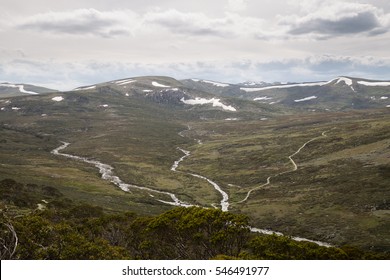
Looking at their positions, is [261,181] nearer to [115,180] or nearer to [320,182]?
[320,182]

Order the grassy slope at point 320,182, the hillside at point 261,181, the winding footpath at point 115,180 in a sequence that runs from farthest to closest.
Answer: the winding footpath at point 115,180, the hillside at point 261,181, the grassy slope at point 320,182

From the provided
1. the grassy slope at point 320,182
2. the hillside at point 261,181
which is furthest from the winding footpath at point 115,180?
the grassy slope at point 320,182

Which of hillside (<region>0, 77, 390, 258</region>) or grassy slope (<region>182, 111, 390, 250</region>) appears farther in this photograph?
hillside (<region>0, 77, 390, 258</region>)

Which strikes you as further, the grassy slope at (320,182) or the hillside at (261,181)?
the hillside at (261,181)

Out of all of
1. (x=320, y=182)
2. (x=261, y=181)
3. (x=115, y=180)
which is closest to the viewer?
(x=320, y=182)

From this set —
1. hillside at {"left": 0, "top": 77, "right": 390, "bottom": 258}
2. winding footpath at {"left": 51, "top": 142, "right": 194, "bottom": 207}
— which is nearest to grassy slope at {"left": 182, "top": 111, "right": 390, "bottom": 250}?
hillside at {"left": 0, "top": 77, "right": 390, "bottom": 258}

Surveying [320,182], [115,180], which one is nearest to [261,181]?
[320,182]

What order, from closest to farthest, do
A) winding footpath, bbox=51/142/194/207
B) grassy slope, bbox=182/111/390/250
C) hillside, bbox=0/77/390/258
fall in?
grassy slope, bbox=182/111/390/250, hillside, bbox=0/77/390/258, winding footpath, bbox=51/142/194/207

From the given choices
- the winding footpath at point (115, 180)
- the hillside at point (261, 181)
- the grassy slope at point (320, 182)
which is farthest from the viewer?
the winding footpath at point (115, 180)

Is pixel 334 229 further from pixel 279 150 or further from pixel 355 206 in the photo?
pixel 279 150

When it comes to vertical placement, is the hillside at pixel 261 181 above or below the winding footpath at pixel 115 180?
Result: above

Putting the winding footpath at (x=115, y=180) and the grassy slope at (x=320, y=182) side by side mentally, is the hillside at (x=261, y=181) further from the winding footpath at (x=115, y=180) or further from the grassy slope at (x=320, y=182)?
the winding footpath at (x=115, y=180)

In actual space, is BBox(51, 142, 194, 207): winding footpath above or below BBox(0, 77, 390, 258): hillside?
below

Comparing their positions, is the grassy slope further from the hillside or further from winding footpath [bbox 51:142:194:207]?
winding footpath [bbox 51:142:194:207]
